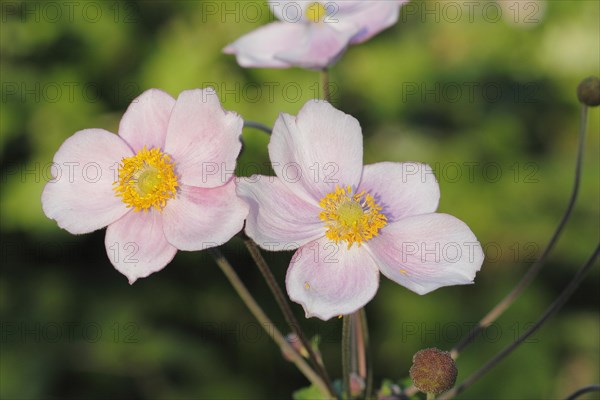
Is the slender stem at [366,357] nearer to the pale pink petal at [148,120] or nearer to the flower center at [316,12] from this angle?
the pale pink petal at [148,120]

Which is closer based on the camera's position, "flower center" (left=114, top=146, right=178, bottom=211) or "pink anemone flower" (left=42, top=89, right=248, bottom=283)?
"pink anemone flower" (left=42, top=89, right=248, bottom=283)

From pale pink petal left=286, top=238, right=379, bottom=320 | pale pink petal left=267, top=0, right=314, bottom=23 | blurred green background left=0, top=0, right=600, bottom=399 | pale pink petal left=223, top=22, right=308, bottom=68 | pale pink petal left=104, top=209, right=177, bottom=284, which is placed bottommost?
blurred green background left=0, top=0, right=600, bottom=399

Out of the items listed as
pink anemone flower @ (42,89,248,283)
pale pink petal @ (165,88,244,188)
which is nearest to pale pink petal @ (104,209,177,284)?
pink anemone flower @ (42,89,248,283)

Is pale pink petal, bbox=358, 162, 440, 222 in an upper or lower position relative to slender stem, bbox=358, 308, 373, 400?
upper

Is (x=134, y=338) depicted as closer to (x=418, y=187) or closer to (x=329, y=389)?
(x=329, y=389)

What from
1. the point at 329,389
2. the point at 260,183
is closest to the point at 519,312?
the point at 329,389

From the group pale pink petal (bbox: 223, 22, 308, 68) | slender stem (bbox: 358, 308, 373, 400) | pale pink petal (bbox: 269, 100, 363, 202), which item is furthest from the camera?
pale pink petal (bbox: 223, 22, 308, 68)

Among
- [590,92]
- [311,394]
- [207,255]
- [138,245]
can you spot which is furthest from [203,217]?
[207,255]

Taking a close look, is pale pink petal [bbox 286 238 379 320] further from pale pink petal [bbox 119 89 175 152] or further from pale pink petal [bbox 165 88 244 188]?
pale pink petal [bbox 119 89 175 152]
